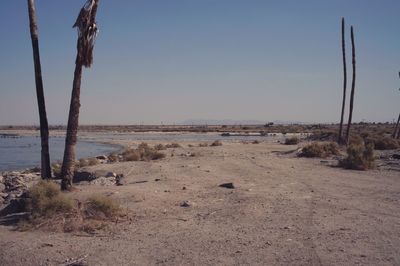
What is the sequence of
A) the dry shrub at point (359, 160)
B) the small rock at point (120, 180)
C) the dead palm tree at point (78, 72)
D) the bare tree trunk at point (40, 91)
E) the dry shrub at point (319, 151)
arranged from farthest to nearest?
1. the dry shrub at point (319, 151)
2. the dry shrub at point (359, 160)
3. the small rock at point (120, 180)
4. the bare tree trunk at point (40, 91)
5. the dead palm tree at point (78, 72)

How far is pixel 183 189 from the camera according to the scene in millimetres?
15969

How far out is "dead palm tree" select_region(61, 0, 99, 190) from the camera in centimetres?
1484

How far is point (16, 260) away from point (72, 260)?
1.12m

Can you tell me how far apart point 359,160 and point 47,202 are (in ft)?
50.5

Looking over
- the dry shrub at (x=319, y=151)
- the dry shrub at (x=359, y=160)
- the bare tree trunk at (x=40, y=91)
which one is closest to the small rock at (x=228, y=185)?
the bare tree trunk at (x=40, y=91)

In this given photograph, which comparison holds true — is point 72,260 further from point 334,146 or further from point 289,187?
point 334,146

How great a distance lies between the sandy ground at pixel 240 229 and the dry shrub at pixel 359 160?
183 inches

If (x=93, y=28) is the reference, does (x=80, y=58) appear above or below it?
below

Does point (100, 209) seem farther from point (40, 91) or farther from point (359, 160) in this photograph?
point (359, 160)

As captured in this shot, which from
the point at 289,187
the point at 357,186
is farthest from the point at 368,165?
the point at 289,187

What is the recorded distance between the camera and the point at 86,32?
49.1ft

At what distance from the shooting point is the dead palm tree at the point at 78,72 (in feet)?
48.7

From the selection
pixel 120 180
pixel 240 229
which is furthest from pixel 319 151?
pixel 240 229

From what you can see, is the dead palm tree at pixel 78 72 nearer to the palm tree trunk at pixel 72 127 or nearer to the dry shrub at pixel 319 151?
the palm tree trunk at pixel 72 127
